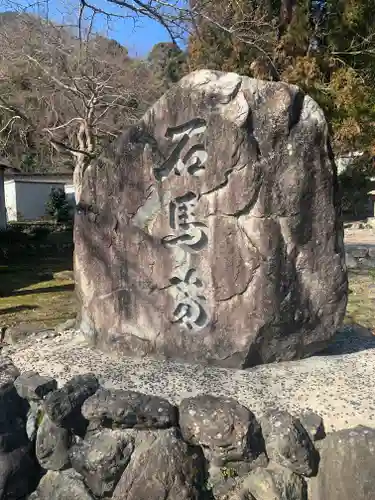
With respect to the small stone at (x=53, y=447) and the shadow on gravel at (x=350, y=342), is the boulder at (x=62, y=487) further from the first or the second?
the shadow on gravel at (x=350, y=342)

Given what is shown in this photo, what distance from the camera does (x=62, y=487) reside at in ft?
9.71

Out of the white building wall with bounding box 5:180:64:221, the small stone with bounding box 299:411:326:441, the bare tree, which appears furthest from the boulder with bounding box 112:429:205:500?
the white building wall with bounding box 5:180:64:221

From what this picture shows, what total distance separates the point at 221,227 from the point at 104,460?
168 centimetres

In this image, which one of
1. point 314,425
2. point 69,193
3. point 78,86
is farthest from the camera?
point 69,193

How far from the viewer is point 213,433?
2.85 metres

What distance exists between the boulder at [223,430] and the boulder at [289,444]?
0.23 ft

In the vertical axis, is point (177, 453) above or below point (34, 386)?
below

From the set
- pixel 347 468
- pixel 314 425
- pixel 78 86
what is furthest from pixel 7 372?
pixel 78 86

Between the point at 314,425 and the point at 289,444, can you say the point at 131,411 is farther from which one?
the point at 314,425

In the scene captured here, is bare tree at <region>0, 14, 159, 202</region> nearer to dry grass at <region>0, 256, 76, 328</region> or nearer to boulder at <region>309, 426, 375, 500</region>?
dry grass at <region>0, 256, 76, 328</region>

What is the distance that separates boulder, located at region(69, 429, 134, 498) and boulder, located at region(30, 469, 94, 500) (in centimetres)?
4

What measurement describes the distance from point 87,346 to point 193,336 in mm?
924

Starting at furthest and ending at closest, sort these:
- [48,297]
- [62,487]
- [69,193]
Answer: [69,193], [48,297], [62,487]

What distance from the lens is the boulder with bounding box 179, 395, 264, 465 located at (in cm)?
282
